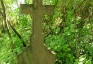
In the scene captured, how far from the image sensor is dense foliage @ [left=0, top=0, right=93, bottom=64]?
3.67 m

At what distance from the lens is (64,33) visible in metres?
3.72

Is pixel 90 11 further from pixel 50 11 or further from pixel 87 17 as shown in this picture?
pixel 50 11

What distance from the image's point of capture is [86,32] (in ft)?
13.2

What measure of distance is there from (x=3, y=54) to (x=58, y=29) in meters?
0.96

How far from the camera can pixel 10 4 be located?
4.51m

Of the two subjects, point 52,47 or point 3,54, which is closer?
point 52,47

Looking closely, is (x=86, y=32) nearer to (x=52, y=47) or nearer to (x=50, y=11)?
(x=52, y=47)

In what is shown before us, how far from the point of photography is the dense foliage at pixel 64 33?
3.67m

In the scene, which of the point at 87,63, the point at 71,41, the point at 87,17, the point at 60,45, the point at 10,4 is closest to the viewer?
the point at 87,63

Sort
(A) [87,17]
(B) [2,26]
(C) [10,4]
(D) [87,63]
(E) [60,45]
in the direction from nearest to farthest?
(D) [87,63]
(E) [60,45]
(A) [87,17]
(C) [10,4]
(B) [2,26]

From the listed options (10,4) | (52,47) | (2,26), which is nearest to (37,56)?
(52,47)

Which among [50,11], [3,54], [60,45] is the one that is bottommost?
[3,54]

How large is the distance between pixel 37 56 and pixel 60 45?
46 cm

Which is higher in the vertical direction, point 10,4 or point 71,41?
point 10,4
